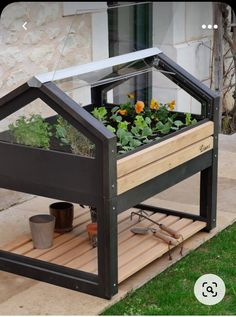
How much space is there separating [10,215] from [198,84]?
1342 mm

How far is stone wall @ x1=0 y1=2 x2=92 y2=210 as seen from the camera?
352 cm

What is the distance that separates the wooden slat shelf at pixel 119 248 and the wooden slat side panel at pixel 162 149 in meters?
0.47

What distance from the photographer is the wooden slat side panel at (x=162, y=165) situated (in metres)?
2.43

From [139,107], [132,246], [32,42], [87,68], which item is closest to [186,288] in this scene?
[132,246]

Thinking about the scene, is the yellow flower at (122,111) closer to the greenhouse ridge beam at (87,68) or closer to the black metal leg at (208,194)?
the greenhouse ridge beam at (87,68)

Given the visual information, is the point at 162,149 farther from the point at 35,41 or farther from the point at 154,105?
the point at 35,41

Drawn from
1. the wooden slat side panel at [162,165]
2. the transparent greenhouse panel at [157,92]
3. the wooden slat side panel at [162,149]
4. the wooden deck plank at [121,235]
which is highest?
the transparent greenhouse panel at [157,92]

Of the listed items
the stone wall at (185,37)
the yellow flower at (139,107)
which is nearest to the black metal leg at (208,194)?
the yellow flower at (139,107)

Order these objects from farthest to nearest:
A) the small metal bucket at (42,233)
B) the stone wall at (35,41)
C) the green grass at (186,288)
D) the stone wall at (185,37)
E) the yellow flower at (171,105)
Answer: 1. the stone wall at (185,37)
2. the stone wall at (35,41)
3. the yellow flower at (171,105)
4. the small metal bucket at (42,233)
5. the green grass at (186,288)

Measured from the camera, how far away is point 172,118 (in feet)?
9.93

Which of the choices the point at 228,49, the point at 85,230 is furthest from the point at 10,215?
the point at 228,49

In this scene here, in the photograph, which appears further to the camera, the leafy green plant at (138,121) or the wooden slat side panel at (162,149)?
the leafy green plant at (138,121)

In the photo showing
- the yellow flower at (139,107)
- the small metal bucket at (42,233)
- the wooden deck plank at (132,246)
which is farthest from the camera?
the yellow flower at (139,107)

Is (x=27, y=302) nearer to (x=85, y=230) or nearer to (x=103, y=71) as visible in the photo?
(x=85, y=230)
